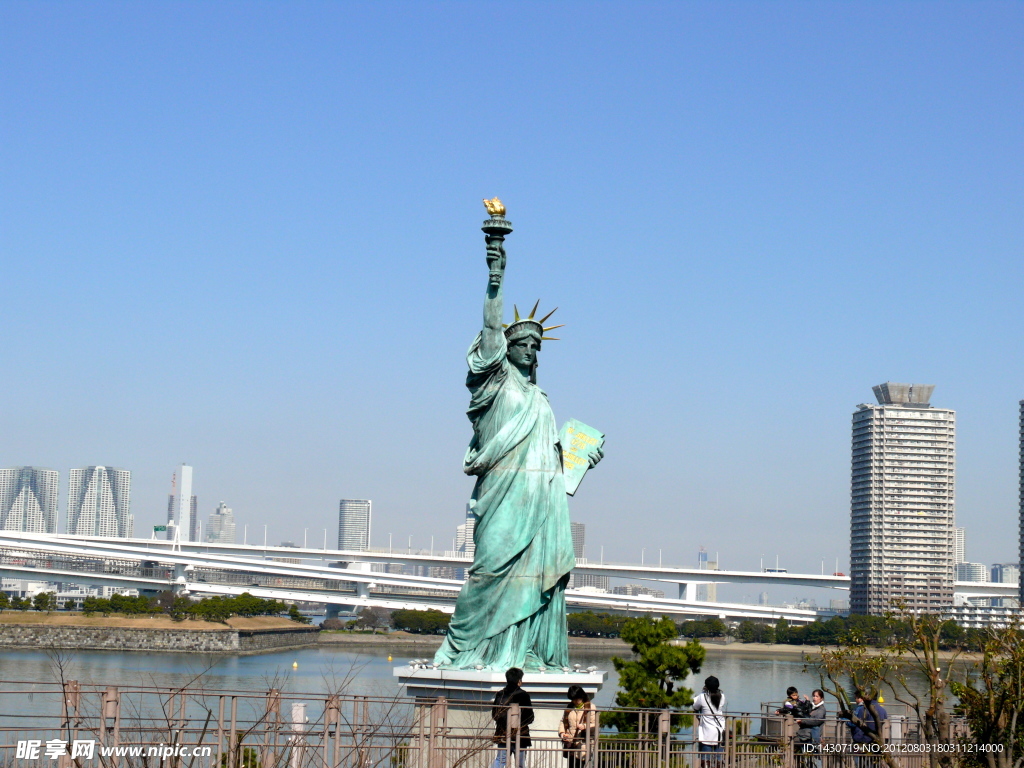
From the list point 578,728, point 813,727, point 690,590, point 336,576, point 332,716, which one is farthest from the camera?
point 690,590

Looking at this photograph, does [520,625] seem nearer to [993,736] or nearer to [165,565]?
[993,736]

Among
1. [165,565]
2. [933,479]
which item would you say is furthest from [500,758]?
[933,479]

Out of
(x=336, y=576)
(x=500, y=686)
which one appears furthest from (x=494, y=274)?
(x=336, y=576)

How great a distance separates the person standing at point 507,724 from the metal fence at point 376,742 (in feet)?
0.09

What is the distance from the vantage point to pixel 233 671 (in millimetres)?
47406

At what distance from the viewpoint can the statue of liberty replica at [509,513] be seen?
1337 centimetres

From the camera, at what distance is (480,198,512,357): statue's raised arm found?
525 inches

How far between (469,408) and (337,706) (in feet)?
16.8

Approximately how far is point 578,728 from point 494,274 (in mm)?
5098

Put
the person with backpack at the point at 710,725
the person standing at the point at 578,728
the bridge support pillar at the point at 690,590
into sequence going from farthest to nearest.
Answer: the bridge support pillar at the point at 690,590 → the person with backpack at the point at 710,725 → the person standing at the point at 578,728

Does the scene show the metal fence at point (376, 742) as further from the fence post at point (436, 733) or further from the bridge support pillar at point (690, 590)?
the bridge support pillar at point (690, 590)

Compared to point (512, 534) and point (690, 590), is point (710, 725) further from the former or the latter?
point (690, 590)

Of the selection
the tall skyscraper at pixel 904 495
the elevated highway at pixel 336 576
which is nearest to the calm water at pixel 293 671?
the elevated highway at pixel 336 576

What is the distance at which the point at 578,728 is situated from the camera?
9.91 metres
